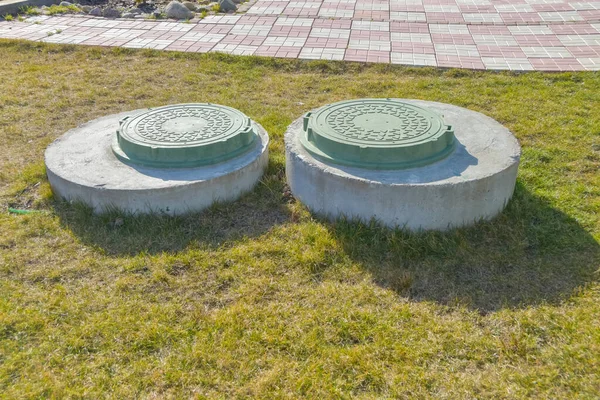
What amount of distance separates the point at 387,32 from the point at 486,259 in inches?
197

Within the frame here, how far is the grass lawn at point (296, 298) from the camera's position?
237 cm

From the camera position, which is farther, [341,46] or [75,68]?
[341,46]

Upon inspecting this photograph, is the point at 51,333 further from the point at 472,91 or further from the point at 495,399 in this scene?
the point at 472,91

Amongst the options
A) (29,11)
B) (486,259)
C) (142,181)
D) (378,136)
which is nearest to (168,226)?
(142,181)

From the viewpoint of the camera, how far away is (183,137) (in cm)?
367

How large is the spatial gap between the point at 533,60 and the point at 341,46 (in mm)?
2188

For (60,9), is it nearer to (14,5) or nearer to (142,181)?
(14,5)

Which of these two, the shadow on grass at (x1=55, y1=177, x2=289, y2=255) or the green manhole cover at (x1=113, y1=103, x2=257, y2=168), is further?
the green manhole cover at (x1=113, y1=103, x2=257, y2=168)

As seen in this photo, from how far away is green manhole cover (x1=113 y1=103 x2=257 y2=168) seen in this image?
3.55m

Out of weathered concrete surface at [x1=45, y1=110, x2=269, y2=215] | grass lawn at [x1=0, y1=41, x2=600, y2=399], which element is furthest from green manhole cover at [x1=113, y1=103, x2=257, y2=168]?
grass lawn at [x1=0, y1=41, x2=600, y2=399]

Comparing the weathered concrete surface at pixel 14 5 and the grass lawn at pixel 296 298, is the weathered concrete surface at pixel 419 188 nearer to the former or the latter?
the grass lawn at pixel 296 298

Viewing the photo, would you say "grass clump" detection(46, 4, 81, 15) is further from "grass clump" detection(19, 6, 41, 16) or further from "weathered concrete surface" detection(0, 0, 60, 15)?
"weathered concrete surface" detection(0, 0, 60, 15)

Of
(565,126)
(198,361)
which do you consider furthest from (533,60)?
(198,361)

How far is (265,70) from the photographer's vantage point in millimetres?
6277
